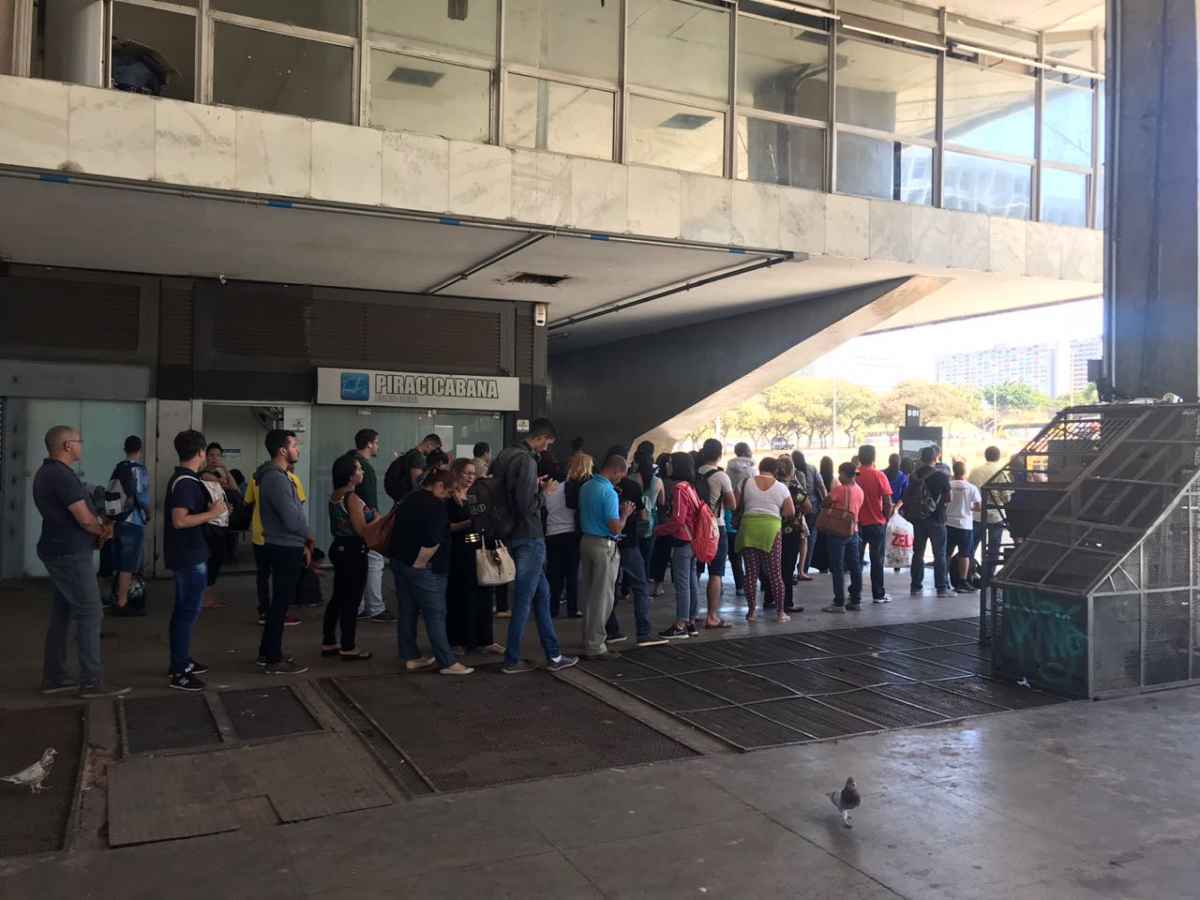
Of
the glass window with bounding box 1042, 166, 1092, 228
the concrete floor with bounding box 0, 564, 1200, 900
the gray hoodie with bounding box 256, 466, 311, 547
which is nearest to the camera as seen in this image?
the concrete floor with bounding box 0, 564, 1200, 900

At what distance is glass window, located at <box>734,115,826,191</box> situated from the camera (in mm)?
11094

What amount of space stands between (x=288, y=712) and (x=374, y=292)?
25.2 ft

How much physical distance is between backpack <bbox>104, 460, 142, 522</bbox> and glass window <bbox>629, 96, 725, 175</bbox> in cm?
588

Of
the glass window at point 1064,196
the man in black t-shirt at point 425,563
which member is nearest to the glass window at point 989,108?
the glass window at point 1064,196

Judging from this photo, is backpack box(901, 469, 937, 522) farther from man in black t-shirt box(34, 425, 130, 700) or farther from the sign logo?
man in black t-shirt box(34, 425, 130, 700)

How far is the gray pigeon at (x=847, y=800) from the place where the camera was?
4.10m

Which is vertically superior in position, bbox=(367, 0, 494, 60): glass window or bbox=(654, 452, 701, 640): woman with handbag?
bbox=(367, 0, 494, 60): glass window

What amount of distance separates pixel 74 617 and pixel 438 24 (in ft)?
21.9

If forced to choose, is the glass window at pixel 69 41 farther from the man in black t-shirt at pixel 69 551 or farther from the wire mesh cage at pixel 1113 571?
the wire mesh cage at pixel 1113 571

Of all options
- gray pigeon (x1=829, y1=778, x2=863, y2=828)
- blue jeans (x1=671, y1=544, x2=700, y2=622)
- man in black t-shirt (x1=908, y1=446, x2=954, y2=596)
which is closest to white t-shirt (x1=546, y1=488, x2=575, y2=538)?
blue jeans (x1=671, y1=544, x2=700, y2=622)

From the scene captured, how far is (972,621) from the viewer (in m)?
9.29

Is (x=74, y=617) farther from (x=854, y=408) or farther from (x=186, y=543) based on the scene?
(x=854, y=408)

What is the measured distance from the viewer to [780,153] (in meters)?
11.4

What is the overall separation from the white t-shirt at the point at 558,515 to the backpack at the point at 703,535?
1.05 meters
